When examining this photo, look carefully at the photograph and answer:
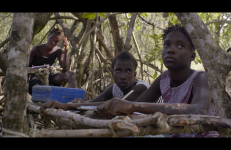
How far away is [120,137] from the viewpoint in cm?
134

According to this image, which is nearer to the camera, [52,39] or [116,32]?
[52,39]

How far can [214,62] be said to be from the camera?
1.64 m

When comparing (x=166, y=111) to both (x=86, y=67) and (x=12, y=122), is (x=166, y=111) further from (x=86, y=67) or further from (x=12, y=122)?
(x=86, y=67)

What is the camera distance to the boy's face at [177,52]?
2.04 meters

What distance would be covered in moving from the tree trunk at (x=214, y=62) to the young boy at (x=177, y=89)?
11 cm

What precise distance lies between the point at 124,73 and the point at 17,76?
1618 millimetres

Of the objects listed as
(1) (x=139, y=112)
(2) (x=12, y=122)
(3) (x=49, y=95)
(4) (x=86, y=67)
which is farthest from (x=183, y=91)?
(4) (x=86, y=67)

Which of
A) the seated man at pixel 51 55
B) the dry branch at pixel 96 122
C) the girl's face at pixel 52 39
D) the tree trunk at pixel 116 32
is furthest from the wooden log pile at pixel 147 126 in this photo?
the tree trunk at pixel 116 32

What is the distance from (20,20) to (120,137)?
92 centimetres

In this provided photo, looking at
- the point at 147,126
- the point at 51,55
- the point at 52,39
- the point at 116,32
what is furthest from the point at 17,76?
the point at 116,32

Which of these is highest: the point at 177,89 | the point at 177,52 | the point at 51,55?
the point at 51,55

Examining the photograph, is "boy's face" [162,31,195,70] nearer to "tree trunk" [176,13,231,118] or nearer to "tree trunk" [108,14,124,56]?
"tree trunk" [176,13,231,118]

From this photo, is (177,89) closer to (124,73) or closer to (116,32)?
(124,73)
